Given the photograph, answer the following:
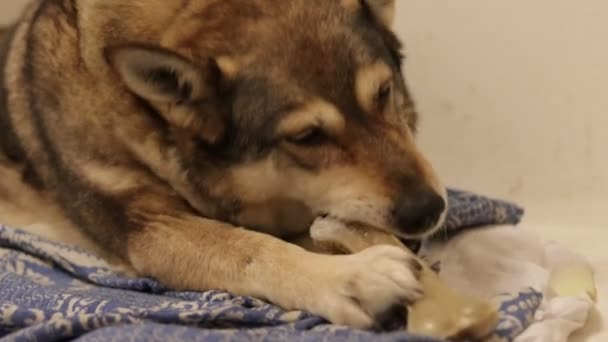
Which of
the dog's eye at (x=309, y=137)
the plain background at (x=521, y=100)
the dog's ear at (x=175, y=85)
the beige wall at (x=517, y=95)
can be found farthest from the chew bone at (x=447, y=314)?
the beige wall at (x=517, y=95)

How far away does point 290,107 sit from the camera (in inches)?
56.6

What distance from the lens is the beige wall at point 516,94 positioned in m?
2.19

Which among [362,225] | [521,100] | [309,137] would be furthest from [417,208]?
[521,100]

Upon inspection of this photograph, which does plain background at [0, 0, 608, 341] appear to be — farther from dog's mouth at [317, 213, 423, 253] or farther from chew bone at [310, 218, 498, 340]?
chew bone at [310, 218, 498, 340]

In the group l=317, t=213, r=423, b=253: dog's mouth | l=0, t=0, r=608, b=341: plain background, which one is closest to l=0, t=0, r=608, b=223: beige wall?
l=0, t=0, r=608, b=341: plain background

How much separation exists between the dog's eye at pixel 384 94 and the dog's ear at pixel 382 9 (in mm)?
155

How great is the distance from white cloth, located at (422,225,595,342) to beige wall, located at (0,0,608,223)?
45 cm

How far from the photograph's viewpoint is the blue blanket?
127 cm

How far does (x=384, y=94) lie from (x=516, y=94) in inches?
34.5

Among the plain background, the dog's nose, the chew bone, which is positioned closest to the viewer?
the chew bone

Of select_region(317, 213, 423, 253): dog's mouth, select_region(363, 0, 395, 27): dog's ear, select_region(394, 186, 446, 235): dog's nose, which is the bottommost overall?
select_region(317, 213, 423, 253): dog's mouth

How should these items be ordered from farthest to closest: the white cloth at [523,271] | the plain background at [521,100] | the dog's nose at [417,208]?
the plain background at [521,100] < the white cloth at [523,271] < the dog's nose at [417,208]

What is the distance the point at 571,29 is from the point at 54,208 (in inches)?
53.6

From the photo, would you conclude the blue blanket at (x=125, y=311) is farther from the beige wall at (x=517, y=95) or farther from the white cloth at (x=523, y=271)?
the beige wall at (x=517, y=95)
